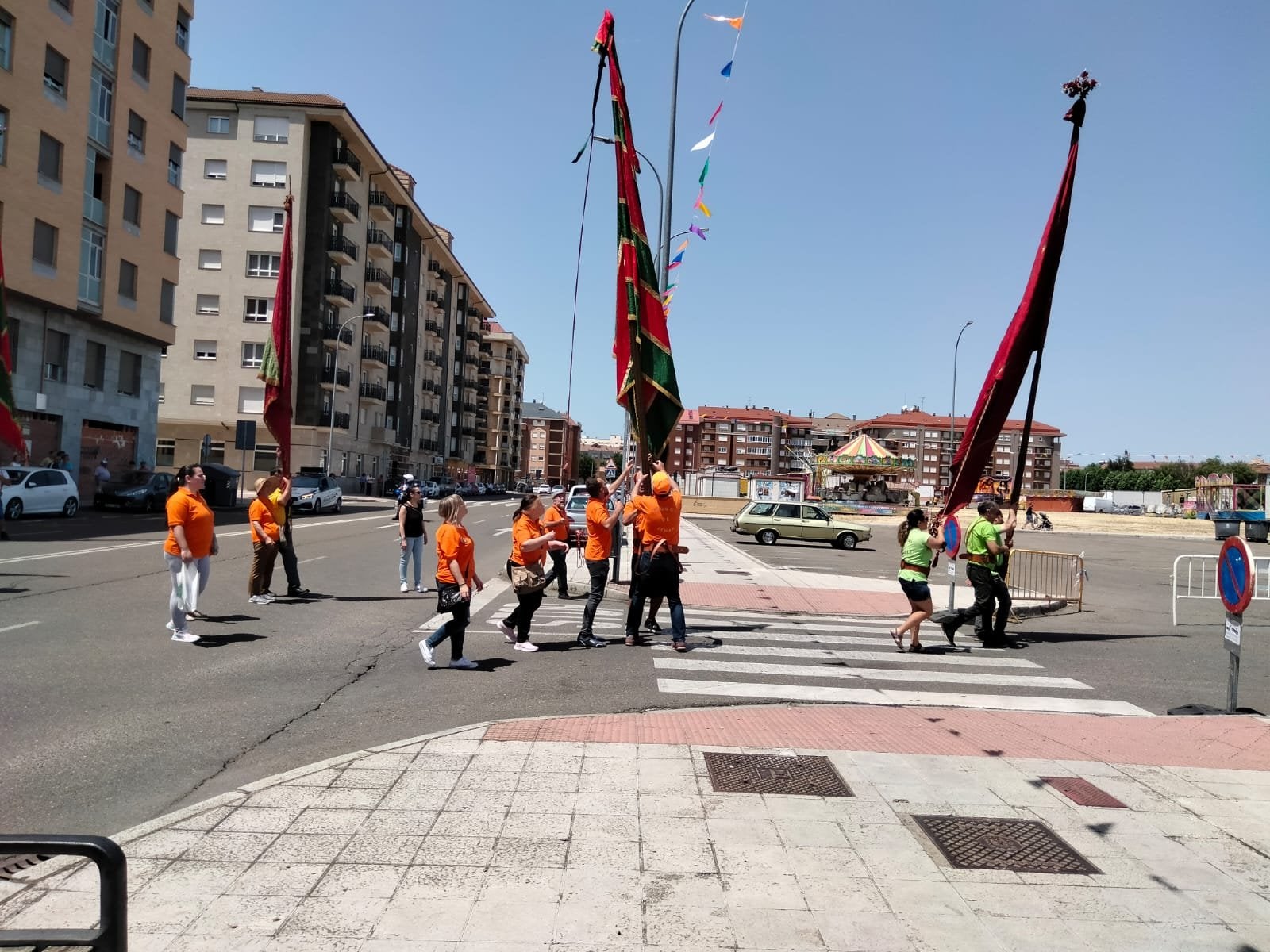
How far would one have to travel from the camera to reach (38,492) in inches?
936

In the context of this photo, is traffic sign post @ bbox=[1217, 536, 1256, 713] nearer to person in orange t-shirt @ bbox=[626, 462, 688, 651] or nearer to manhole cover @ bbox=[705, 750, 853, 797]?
manhole cover @ bbox=[705, 750, 853, 797]

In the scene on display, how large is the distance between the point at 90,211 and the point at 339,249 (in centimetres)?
2488

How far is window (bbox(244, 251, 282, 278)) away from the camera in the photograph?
51.2 meters

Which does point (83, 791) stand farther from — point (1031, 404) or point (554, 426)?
point (554, 426)

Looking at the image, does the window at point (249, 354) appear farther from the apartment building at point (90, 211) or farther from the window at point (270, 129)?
the apartment building at point (90, 211)

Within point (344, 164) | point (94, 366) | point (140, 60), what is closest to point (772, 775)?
point (94, 366)

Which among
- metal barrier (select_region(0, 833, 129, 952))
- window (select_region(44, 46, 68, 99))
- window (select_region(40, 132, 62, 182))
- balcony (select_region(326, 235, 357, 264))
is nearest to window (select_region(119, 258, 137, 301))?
window (select_region(40, 132, 62, 182))

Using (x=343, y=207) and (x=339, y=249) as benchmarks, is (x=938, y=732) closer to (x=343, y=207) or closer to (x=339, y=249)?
(x=339, y=249)

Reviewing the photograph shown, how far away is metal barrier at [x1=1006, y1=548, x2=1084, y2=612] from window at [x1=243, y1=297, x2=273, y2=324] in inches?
1804

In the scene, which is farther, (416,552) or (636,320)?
(416,552)

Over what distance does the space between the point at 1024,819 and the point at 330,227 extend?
187ft

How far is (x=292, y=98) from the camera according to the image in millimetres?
51719

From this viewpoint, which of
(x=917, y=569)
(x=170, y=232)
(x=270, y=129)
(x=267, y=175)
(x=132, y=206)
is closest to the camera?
(x=917, y=569)

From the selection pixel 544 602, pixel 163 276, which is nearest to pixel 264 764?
pixel 544 602
